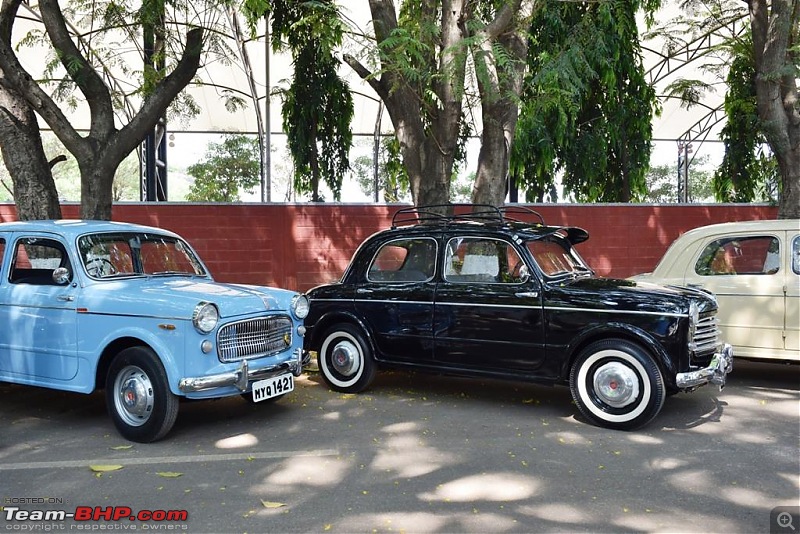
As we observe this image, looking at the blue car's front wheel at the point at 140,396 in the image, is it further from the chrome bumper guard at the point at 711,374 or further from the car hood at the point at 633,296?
the chrome bumper guard at the point at 711,374

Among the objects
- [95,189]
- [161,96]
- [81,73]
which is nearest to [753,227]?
[161,96]

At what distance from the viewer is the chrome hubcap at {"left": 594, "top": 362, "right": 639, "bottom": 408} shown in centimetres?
617

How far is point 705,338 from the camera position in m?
6.40

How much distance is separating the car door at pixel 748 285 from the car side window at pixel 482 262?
2433 millimetres

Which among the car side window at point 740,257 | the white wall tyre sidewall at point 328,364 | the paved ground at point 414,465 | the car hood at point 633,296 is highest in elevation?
the car side window at point 740,257

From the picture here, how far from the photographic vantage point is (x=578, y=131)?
50.9ft

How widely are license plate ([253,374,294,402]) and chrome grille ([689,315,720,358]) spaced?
3570 millimetres

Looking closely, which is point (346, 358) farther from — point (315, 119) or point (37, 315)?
point (315, 119)

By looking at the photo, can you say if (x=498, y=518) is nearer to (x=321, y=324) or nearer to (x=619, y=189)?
(x=321, y=324)

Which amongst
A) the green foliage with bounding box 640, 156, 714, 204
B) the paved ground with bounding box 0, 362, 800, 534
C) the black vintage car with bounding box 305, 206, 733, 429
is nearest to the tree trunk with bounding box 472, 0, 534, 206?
the black vintage car with bounding box 305, 206, 733, 429

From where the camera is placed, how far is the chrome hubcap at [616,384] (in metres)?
6.17

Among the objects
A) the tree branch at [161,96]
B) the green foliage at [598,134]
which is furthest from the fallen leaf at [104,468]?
the green foliage at [598,134]

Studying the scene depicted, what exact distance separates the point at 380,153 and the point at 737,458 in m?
12.5

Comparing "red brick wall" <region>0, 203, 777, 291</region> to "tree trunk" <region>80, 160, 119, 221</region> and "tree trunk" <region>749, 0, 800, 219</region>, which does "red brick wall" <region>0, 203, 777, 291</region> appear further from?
"tree trunk" <region>80, 160, 119, 221</region>
